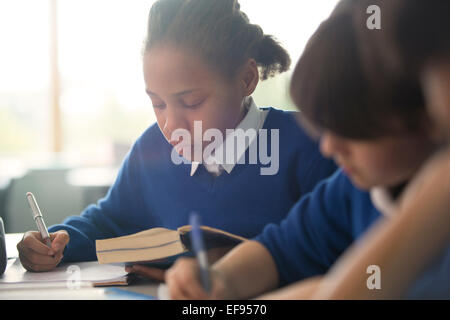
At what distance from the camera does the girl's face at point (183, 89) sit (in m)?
0.57

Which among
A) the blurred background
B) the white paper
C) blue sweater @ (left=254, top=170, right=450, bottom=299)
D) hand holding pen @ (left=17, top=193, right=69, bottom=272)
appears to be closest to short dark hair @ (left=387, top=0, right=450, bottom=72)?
blue sweater @ (left=254, top=170, right=450, bottom=299)

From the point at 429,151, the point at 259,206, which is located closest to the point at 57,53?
the point at 259,206

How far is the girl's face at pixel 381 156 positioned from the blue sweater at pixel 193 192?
17cm

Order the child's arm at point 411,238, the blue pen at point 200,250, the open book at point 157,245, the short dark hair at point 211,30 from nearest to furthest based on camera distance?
the child's arm at point 411,238
the blue pen at point 200,250
the open book at point 157,245
the short dark hair at point 211,30

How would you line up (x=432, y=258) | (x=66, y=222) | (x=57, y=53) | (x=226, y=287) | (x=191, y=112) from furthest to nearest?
1. (x=57, y=53)
2. (x=66, y=222)
3. (x=191, y=112)
4. (x=226, y=287)
5. (x=432, y=258)

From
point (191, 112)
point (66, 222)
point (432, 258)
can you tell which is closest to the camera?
point (432, 258)

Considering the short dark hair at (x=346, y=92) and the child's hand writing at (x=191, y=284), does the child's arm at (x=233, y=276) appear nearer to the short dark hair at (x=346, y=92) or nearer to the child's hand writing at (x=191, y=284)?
the child's hand writing at (x=191, y=284)

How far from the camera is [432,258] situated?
266mm

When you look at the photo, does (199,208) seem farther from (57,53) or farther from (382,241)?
(57,53)

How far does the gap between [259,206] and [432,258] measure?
1.12 ft

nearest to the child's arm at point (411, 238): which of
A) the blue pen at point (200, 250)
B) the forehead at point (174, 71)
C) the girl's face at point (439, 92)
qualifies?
the girl's face at point (439, 92)

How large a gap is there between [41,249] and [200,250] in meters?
0.32

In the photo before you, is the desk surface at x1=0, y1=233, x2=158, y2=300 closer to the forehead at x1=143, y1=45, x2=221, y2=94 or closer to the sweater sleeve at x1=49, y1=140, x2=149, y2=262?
the sweater sleeve at x1=49, y1=140, x2=149, y2=262

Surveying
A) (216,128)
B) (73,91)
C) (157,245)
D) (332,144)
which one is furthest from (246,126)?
(73,91)
